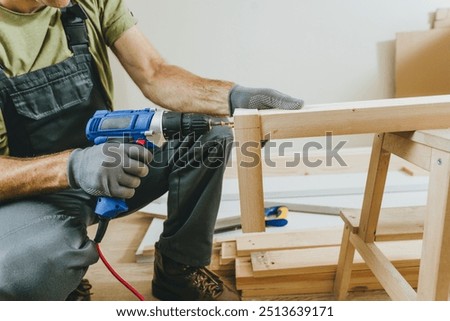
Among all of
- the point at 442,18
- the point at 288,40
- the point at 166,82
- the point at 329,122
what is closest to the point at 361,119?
the point at 329,122

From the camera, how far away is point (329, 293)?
1.30 meters

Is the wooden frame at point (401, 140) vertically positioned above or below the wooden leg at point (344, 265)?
above

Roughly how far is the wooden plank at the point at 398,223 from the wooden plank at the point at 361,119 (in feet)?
1.08

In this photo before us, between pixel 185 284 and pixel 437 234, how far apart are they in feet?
2.67

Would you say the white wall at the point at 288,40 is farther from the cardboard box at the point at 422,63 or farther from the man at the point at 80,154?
the man at the point at 80,154

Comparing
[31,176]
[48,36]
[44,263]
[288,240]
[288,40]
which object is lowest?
[288,240]

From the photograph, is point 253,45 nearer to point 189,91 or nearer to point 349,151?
point 349,151

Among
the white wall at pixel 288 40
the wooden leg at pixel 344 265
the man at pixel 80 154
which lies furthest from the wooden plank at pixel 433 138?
the white wall at pixel 288 40

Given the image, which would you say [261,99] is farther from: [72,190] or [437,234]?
[72,190]

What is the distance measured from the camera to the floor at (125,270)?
1.29 metres

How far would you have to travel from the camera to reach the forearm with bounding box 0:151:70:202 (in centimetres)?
Result: 98

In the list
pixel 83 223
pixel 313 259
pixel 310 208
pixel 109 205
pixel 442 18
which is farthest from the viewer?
pixel 442 18

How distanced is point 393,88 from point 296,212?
Result: 105 centimetres

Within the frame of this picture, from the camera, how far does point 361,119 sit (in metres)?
0.82
